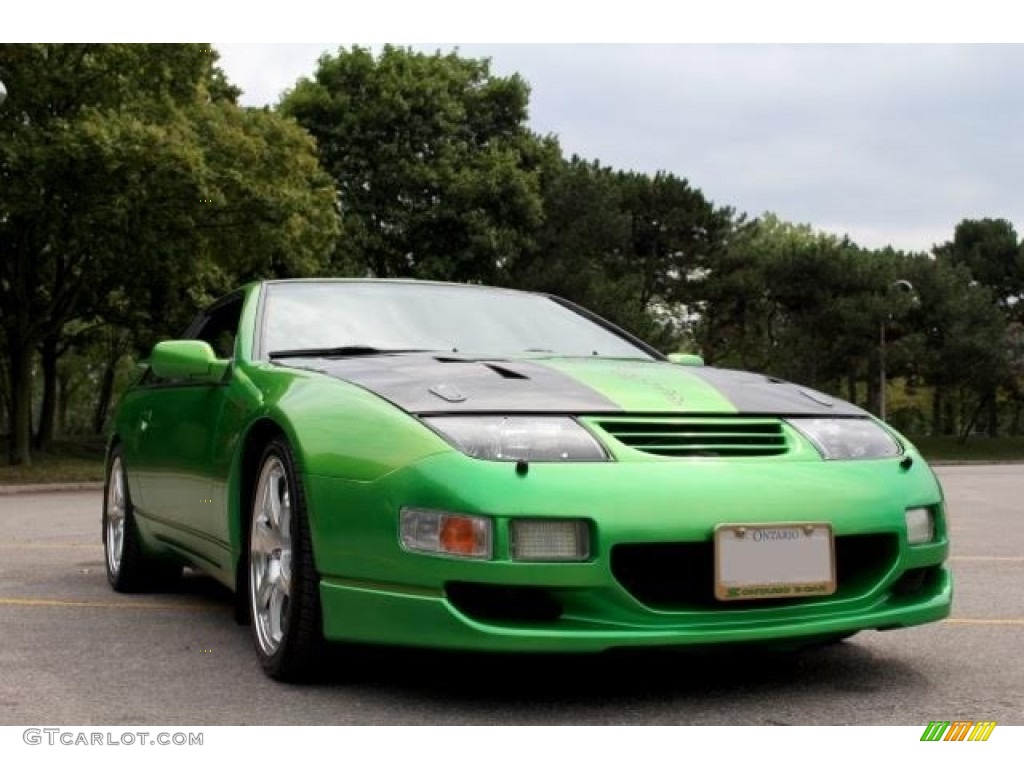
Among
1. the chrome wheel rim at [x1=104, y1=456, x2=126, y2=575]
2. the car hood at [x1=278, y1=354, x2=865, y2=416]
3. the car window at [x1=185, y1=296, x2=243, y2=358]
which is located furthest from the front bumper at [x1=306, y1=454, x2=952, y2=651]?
the chrome wheel rim at [x1=104, y1=456, x2=126, y2=575]

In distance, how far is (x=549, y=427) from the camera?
3.49m

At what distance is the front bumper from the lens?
329 centimetres

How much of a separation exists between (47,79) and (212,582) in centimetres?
1601

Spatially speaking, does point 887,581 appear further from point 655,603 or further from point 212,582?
point 212,582

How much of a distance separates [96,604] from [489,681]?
259 centimetres

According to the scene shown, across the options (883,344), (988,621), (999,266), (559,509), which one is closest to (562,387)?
(559,509)

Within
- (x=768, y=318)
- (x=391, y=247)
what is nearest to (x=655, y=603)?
(x=391, y=247)

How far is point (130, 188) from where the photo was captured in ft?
65.2

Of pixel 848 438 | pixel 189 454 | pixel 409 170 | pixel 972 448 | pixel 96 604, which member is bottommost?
pixel 972 448

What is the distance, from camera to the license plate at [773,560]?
3.35 m

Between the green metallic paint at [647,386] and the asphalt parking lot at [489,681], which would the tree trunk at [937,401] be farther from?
the green metallic paint at [647,386]

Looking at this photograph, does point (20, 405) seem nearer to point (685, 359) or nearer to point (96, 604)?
point (96, 604)

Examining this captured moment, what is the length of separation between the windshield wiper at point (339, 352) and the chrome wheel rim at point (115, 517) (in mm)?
1942

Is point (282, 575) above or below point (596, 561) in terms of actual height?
below
